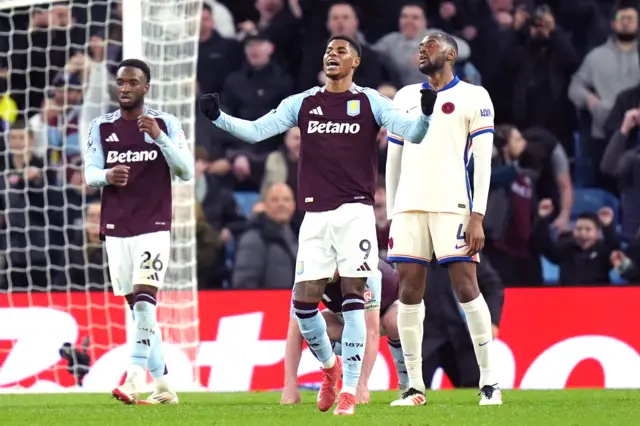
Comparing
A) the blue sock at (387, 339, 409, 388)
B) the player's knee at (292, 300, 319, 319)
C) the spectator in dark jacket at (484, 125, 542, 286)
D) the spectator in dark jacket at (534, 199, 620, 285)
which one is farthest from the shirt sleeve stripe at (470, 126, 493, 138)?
the spectator in dark jacket at (534, 199, 620, 285)

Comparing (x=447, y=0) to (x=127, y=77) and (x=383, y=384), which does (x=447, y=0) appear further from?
(x=127, y=77)

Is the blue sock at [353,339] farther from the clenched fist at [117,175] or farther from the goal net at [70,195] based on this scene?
the goal net at [70,195]

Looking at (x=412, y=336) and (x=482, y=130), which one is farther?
(x=412, y=336)

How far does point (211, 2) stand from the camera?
1373 cm

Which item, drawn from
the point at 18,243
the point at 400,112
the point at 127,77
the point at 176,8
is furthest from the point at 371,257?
the point at 18,243

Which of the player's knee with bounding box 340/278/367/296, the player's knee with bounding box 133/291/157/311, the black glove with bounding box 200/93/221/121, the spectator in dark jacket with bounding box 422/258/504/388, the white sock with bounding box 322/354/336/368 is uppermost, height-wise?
the black glove with bounding box 200/93/221/121

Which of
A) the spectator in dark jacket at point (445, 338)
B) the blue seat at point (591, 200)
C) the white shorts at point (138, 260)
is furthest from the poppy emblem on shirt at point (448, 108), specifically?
the blue seat at point (591, 200)

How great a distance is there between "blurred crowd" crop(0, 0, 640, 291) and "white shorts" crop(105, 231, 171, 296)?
338 centimetres

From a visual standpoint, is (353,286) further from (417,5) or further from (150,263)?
(417,5)

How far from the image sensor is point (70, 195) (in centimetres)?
1245

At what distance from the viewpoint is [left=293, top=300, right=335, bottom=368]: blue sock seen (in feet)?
23.5

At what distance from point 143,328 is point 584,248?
5.19m

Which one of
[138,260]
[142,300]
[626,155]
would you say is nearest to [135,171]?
[138,260]

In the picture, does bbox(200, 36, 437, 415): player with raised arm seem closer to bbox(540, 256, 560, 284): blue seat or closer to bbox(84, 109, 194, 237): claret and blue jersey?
bbox(84, 109, 194, 237): claret and blue jersey
